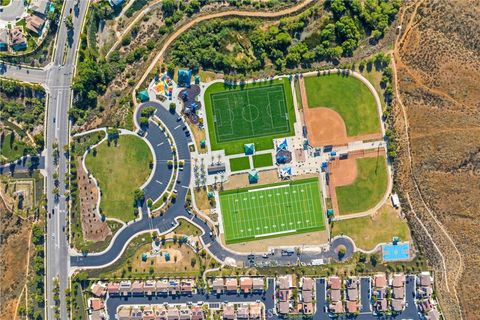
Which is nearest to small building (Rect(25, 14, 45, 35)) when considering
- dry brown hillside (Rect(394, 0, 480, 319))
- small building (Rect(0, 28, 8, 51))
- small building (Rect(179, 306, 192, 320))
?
small building (Rect(0, 28, 8, 51))

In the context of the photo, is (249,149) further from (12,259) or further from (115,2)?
(12,259)

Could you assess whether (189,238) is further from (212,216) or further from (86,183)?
(86,183)

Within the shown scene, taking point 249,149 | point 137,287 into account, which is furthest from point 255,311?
point 249,149

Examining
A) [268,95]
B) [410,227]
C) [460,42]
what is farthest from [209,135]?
[460,42]

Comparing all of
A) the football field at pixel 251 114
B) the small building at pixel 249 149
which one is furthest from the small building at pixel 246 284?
the football field at pixel 251 114

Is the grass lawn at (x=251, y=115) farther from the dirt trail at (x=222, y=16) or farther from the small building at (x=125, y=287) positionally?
the small building at (x=125, y=287)
